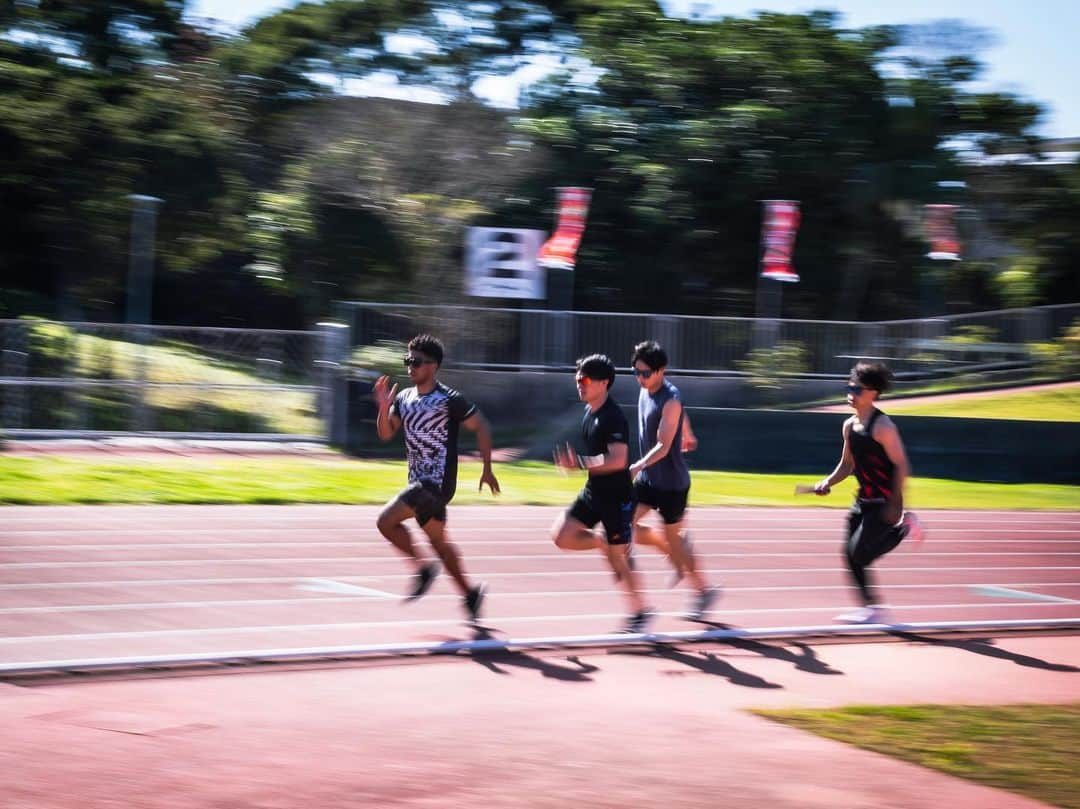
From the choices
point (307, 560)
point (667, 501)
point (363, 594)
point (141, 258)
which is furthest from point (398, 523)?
point (141, 258)

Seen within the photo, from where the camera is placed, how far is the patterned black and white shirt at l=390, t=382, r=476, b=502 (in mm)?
8562

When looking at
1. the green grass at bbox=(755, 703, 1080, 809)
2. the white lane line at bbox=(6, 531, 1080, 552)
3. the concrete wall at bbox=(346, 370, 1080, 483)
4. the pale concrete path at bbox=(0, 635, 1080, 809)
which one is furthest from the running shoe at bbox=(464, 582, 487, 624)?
the concrete wall at bbox=(346, 370, 1080, 483)

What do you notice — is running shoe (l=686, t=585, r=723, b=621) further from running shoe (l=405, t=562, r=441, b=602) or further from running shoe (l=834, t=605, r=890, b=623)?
running shoe (l=405, t=562, r=441, b=602)

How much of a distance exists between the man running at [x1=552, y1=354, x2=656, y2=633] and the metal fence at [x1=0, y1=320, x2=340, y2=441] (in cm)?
1297

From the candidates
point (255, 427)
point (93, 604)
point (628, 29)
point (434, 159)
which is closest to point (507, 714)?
point (93, 604)

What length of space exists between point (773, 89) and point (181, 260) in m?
14.5

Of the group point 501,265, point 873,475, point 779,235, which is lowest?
point 873,475

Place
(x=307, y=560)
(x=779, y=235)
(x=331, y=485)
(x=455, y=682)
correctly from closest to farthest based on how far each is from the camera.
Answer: (x=455, y=682)
(x=307, y=560)
(x=331, y=485)
(x=779, y=235)

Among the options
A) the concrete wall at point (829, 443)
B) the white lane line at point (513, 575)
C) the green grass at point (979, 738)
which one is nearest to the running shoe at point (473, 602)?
the white lane line at point (513, 575)

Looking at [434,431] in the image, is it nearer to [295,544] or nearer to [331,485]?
[295,544]

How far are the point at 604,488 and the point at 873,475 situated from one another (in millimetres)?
1933

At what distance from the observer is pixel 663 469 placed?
921 centimetres

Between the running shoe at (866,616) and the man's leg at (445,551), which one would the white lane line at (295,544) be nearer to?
the man's leg at (445,551)

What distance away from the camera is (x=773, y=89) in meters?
29.7
